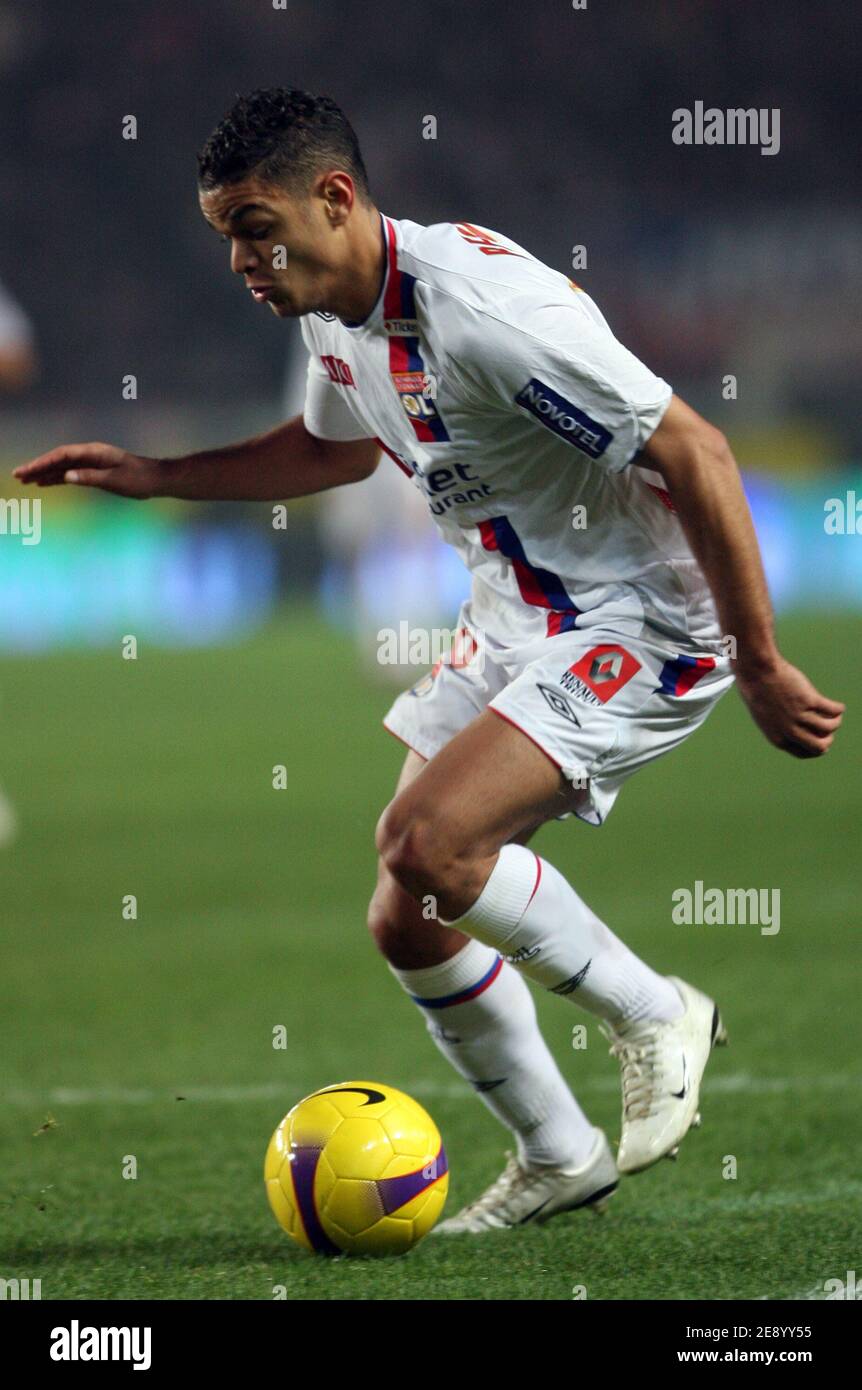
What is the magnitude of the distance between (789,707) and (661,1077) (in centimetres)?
69

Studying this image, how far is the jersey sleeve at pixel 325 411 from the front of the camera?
3.56 m

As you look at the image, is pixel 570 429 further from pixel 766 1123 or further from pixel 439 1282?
pixel 766 1123

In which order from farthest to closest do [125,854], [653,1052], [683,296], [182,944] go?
[683,296] → [125,854] → [182,944] → [653,1052]

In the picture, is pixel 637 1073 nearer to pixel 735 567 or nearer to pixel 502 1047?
pixel 502 1047

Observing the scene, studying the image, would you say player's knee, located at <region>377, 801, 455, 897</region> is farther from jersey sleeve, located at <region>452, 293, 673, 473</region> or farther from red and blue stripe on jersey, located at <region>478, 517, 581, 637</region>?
jersey sleeve, located at <region>452, 293, 673, 473</region>

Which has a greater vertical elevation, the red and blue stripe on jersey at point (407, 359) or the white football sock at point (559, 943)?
the red and blue stripe on jersey at point (407, 359)

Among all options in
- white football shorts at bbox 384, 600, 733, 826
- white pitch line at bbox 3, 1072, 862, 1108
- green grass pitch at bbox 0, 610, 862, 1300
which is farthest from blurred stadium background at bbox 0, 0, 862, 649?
white football shorts at bbox 384, 600, 733, 826

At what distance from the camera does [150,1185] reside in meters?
3.73

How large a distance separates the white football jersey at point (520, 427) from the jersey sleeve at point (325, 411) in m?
0.12

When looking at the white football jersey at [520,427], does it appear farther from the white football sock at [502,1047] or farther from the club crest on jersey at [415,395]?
the white football sock at [502,1047]

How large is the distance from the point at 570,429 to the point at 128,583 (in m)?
18.3

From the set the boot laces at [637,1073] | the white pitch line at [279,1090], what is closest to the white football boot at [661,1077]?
the boot laces at [637,1073]

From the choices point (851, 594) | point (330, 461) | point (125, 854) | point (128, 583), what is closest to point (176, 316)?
point (128, 583)

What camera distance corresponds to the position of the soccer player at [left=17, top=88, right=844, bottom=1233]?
2.91 m
